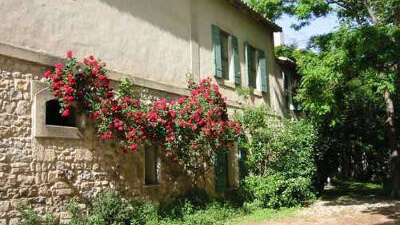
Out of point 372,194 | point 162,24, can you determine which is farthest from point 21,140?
point 372,194

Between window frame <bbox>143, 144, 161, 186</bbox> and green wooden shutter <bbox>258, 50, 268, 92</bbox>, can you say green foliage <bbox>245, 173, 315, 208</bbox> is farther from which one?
green wooden shutter <bbox>258, 50, 268, 92</bbox>

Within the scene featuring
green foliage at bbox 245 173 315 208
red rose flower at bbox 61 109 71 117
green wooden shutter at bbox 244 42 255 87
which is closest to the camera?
red rose flower at bbox 61 109 71 117

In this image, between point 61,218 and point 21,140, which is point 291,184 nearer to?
point 61,218

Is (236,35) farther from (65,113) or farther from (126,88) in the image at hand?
(65,113)

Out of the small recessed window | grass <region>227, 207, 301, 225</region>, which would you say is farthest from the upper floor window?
the small recessed window

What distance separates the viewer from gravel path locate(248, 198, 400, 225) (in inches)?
424

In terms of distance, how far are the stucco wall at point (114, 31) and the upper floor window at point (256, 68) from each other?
3750mm

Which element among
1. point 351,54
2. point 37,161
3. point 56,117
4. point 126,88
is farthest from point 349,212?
point 37,161

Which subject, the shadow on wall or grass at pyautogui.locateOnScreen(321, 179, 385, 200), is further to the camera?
grass at pyautogui.locateOnScreen(321, 179, 385, 200)

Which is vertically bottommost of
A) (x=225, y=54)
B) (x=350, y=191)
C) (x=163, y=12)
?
(x=350, y=191)

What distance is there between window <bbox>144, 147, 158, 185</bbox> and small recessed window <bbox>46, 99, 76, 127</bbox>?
2.46m

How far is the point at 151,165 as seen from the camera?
1103 cm

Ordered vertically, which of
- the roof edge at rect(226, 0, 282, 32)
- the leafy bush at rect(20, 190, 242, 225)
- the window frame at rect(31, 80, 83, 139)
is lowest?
the leafy bush at rect(20, 190, 242, 225)

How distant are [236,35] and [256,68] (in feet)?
5.98
